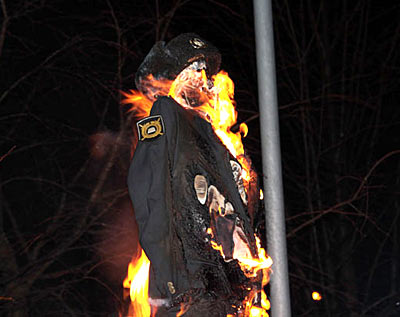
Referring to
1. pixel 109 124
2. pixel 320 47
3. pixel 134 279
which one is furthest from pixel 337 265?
pixel 134 279

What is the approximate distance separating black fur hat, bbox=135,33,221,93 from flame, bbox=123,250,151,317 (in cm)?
94

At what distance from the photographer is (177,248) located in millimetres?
2223

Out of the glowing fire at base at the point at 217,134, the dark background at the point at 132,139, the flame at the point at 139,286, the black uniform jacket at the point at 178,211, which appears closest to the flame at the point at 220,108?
the glowing fire at base at the point at 217,134

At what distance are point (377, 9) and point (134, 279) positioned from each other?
6.06m

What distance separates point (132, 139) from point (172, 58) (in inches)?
114

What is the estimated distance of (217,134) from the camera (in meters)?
2.88

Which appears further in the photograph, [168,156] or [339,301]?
[339,301]

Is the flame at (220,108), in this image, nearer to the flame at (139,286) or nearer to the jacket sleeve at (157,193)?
the jacket sleeve at (157,193)

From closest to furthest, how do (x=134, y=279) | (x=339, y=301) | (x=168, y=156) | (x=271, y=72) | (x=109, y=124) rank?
(x=168, y=156) < (x=134, y=279) < (x=271, y=72) < (x=109, y=124) < (x=339, y=301)

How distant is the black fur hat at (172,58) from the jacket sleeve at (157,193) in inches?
13.8

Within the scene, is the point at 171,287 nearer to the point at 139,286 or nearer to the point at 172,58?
the point at 139,286

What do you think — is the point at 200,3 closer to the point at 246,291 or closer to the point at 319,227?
the point at 319,227

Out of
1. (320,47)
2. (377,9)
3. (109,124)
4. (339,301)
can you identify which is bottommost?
(339,301)

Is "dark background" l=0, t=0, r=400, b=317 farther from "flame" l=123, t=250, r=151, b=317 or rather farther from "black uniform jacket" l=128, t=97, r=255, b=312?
"black uniform jacket" l=128, t=97, r=255, b=312
